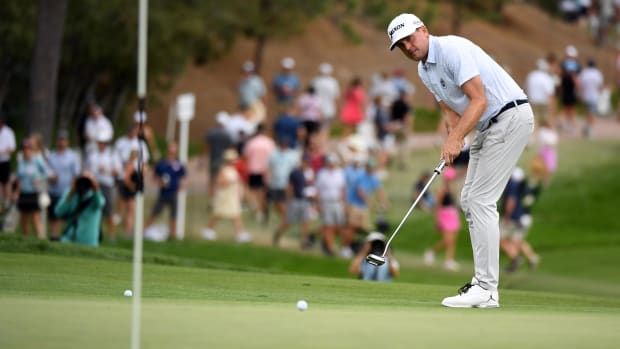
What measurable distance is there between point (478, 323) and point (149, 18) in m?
27.4

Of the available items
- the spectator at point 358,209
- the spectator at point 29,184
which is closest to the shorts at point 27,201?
the spectator at point 29,184

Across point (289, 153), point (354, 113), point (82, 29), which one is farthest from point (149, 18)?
point (289, 153)

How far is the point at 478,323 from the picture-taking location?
Answer: 28.3 feet

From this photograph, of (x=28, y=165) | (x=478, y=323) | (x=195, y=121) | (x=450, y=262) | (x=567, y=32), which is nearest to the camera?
(x=478, y=323)

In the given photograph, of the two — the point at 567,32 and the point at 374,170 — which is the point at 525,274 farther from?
the point at 567,32

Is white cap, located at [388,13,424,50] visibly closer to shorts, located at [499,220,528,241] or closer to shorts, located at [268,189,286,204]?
shorts, located at [499,220,528,241]

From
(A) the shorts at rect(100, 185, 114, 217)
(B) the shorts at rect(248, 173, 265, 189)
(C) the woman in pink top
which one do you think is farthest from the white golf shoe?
(C) the woman in pink top

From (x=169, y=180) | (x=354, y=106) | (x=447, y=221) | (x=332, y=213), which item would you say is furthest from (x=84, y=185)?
(x=354, y=106)

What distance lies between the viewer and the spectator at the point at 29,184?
76.2 ft

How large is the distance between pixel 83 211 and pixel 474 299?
9202 millimetres

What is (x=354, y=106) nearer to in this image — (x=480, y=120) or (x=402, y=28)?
(x=480, y=120)

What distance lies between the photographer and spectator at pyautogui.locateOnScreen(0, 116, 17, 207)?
24.8m

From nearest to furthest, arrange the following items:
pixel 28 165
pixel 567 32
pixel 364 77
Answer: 1. pixel 28 165
2. pixel 364 77
3. pixel 567 32

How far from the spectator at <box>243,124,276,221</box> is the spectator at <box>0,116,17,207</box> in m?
5.30
